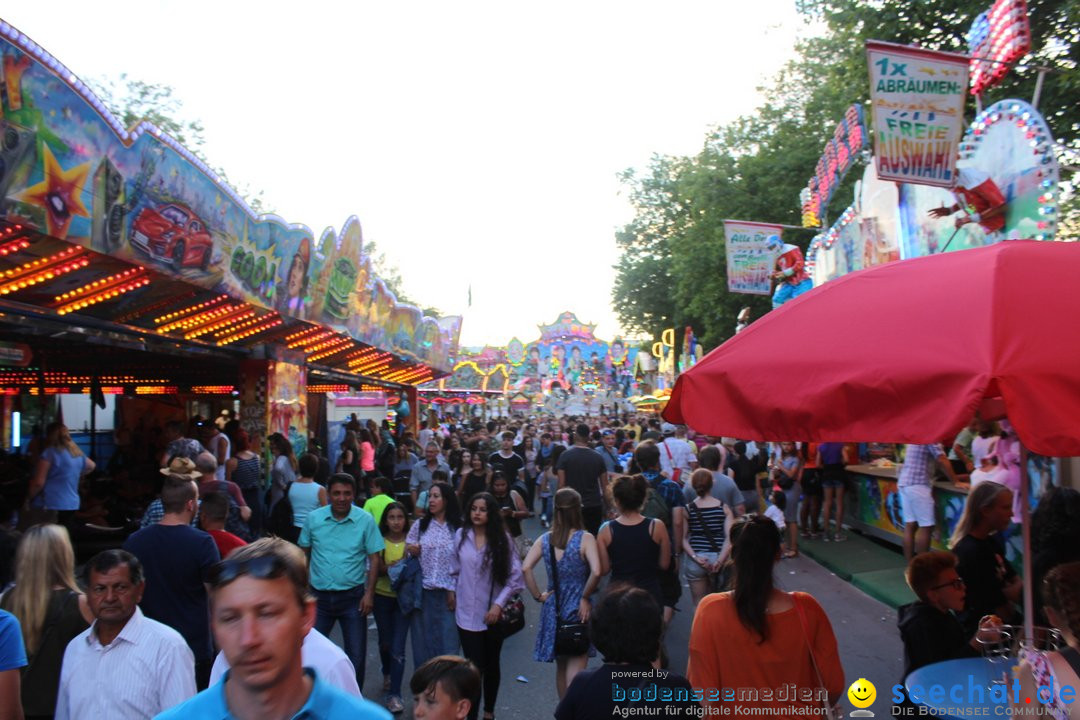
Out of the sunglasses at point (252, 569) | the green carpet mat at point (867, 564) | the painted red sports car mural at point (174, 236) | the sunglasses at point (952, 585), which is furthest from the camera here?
the green carpet mat at point (867, 564)

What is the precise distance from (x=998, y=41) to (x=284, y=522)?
9.70 m

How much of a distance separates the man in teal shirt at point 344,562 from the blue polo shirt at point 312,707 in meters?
3.93

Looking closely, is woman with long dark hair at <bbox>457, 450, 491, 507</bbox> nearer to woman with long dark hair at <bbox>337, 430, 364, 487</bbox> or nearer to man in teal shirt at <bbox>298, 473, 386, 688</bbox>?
man in teal shirt at <bbox>298, 473, 386, 688</bbox>

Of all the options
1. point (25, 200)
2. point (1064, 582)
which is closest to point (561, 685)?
point (1064, 582)

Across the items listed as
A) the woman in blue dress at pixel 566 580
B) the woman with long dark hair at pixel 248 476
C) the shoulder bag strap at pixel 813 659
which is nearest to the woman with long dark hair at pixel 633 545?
the woman in blue dress at pixel 566 580

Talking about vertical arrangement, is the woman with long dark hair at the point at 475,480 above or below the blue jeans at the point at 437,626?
above

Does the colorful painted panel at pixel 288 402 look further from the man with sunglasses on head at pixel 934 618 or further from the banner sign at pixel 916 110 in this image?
the man with sunglasses on head at pixel 934 618

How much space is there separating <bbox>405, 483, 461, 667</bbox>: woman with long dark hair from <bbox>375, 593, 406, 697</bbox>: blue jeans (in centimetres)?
11

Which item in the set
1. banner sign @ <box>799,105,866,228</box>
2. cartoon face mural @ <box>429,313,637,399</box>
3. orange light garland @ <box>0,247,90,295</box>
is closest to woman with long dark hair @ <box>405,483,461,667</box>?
orange light garland @ <box>0,247,90,295</box>

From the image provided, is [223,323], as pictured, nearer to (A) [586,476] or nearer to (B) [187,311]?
(B) [187,311]

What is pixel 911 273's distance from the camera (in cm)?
327

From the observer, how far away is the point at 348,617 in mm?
5809

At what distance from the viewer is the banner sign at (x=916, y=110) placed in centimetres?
957

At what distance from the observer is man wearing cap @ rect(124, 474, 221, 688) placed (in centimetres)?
451
